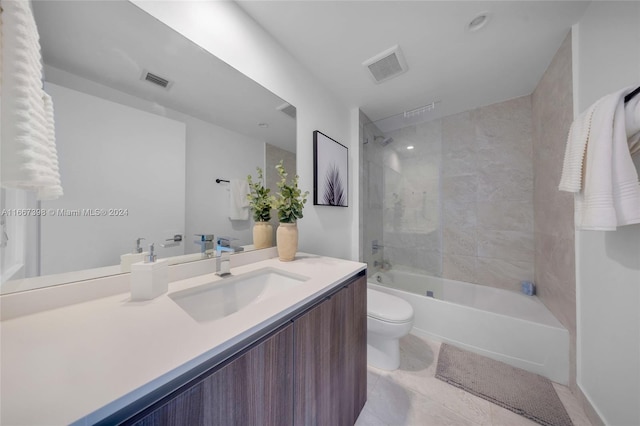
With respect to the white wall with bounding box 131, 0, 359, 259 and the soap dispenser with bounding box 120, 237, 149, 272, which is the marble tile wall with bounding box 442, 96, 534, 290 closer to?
the white wall with bounding box 131, 0, 359, 259

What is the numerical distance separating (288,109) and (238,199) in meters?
0.74

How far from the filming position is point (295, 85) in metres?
1.50

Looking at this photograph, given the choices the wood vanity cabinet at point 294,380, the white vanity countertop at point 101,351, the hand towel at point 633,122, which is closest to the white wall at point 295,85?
the wood vanity cabinet at point 294,380

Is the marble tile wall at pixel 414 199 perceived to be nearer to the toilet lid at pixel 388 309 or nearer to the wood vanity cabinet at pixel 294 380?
the toilet lid at pixel 388 309

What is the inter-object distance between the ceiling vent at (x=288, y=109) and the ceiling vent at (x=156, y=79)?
24.4 inches

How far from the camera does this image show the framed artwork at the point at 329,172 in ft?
5.30

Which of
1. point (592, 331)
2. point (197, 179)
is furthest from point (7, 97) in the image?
point (592, 331)

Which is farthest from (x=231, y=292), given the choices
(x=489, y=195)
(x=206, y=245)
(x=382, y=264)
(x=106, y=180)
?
(x=489, y=195)

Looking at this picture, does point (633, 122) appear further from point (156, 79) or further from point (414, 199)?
point (156, 79)

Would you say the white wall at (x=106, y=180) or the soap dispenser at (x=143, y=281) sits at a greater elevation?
the white wall at (x=106, y=180)

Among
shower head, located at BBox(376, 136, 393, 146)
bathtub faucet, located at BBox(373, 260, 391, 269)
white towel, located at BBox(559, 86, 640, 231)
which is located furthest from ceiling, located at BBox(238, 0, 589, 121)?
bathtub faucet, located at BBox(373, 260, 391, 269)

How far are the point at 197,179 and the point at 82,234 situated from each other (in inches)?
17.2

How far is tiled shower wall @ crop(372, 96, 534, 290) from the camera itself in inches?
78.4

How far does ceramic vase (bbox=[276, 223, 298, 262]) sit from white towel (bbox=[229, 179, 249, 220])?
0.75ft
